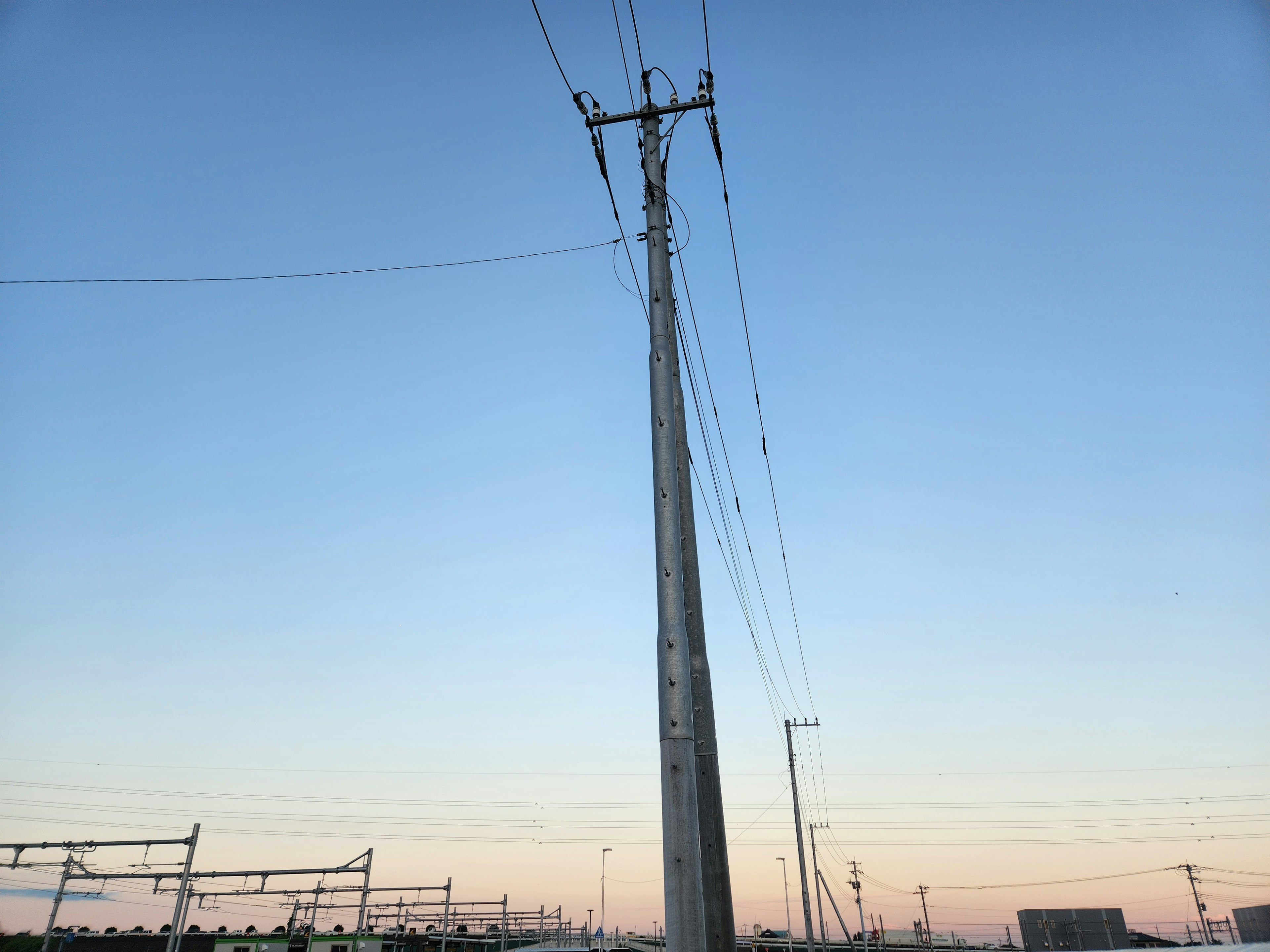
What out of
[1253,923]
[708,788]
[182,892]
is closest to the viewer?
[708,788]

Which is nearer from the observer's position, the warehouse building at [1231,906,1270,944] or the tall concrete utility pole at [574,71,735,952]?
the tall concrete utility pole at [574,71,735,952]

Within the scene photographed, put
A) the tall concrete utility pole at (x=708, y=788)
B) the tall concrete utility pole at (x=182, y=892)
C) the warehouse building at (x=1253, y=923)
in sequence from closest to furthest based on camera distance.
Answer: the tall concrete utility pole at (x=708, y=788) → the tall concrete utility pole at (x=182, y=892) → the warehouse building at (x=1253, y=923)

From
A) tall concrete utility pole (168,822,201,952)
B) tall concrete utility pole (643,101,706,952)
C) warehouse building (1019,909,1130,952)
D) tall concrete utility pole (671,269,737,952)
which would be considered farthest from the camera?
warehouse building (1019,909,1130,952)

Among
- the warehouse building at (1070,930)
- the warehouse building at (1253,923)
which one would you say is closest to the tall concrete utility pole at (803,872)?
the warehouse building at (1253,923)

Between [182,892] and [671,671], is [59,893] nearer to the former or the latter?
[182,892]

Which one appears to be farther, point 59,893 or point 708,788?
point 59,893

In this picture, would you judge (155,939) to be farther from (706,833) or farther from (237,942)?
(706,833)

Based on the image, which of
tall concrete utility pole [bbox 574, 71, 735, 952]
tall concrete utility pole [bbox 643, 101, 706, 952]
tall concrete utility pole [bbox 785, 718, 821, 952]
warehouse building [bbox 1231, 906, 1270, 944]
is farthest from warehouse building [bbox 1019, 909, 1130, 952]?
tall concrete utility pole [bbox 643, 101, 706, 952]

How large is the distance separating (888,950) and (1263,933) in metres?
57.0

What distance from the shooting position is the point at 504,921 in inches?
1614

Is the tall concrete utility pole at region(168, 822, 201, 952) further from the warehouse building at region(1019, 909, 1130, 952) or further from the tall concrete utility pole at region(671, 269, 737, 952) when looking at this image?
the warehouse building at region(1019, 909, 1130, 952)

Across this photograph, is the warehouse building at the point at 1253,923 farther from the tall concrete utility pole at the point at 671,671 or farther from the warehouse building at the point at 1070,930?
the tall concrete utility pole at the point at 671,671

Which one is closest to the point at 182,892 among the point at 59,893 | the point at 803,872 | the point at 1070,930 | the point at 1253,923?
the point at 59,893

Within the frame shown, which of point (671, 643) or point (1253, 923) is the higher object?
point (671, 643)
